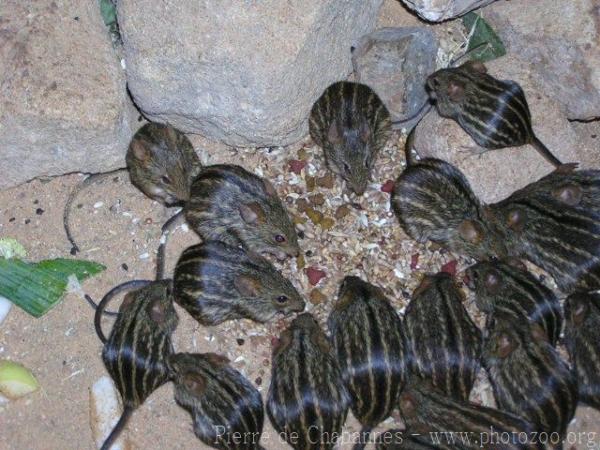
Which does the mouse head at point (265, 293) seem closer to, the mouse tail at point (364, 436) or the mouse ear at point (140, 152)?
the mouse tail at point (364, 436)

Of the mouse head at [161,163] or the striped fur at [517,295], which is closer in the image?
the striped fur at [517,295]

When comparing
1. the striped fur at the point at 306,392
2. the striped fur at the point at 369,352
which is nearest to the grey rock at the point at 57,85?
the striped fur at the point at 306,392

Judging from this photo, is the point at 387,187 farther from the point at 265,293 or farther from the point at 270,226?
the point at 265,293

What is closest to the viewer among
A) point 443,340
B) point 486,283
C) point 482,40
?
point 443,340

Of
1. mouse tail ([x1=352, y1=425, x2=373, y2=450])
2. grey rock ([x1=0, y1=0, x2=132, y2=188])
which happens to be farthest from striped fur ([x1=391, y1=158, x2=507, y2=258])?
grey rock ([x1=0, y1=0, x2=132, y2=188])

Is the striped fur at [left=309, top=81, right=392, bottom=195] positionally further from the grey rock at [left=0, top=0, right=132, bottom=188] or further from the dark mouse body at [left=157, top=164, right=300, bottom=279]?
the grey rock at [left=0, top=0, right=132, bottom=188]

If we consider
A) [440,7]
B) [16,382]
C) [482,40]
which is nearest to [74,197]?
[16,382]
